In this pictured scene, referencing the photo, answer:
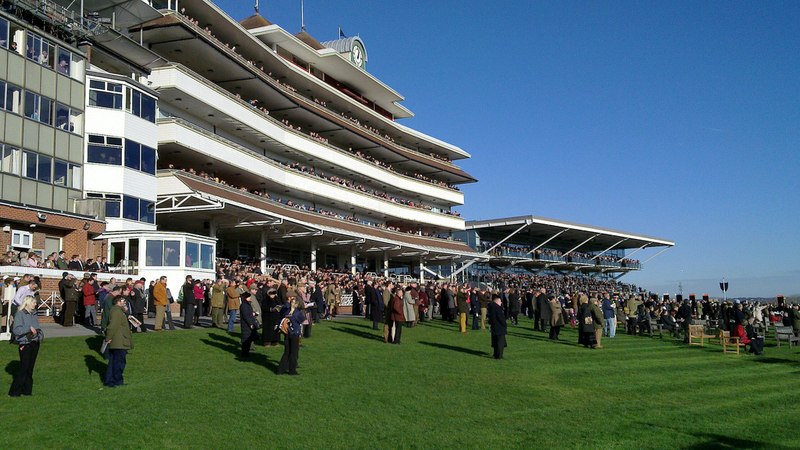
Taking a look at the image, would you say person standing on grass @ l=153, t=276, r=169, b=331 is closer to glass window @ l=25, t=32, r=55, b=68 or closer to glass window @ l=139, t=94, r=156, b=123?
glass window @ l=25, t=32, r=55, b=68

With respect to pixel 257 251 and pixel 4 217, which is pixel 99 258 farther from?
pixel 257 251

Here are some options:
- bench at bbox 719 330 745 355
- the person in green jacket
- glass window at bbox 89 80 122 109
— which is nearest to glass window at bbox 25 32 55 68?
glass window at bbox 89 80 122 109

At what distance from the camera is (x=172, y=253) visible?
2844cm

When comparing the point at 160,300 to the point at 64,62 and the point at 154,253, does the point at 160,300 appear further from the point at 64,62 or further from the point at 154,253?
the point at 64,62

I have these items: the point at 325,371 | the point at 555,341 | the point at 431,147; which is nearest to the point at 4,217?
the point at 325,371

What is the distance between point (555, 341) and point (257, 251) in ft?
88.4

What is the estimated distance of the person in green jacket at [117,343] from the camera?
1256 cm

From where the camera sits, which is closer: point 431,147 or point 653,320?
point 653,320

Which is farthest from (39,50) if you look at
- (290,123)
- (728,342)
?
(728,342)

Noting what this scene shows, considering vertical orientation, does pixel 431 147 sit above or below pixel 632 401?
above

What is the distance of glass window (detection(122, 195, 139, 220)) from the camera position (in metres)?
30.5

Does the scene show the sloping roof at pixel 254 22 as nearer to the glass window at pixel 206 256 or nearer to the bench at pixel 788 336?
the glass window at pixel 206 256

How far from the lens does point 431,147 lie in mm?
72938

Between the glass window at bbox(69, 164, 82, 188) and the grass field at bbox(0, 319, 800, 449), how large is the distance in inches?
482
